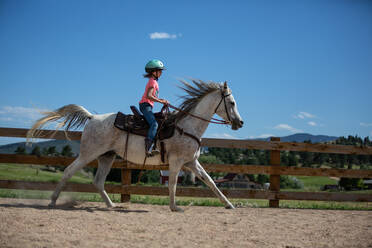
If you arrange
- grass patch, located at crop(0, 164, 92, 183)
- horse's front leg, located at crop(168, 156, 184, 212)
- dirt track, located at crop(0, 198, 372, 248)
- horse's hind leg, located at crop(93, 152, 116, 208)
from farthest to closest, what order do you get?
grass patch, located at crop(0, 164, 92, 183)
horse's hind leg, located at crop(93, 152, 116, 208)
horse's front leg, located at crop(168, 156, 184, 212)
dirt track, located at crop(0, 198, 372, 248)

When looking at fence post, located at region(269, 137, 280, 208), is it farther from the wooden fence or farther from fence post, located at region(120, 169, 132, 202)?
fence post, located at region(120, 169, 132, 202)

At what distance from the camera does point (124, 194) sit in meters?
7.68

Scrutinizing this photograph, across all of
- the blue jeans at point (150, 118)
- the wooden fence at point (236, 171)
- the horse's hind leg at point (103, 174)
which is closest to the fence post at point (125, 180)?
the wooden fence at point (236, 171)

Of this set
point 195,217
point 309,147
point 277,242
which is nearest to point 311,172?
point 309,147

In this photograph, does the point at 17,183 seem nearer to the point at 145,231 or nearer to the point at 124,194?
the point at 124,194

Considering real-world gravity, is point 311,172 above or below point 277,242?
above

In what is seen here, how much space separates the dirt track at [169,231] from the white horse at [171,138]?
3.20 feet

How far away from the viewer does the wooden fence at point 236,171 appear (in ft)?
24.7

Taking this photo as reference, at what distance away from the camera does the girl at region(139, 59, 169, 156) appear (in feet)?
19.5

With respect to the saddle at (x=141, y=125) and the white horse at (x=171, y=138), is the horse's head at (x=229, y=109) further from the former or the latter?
the saddle at (x=141, y=125)

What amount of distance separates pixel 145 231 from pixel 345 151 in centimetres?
600

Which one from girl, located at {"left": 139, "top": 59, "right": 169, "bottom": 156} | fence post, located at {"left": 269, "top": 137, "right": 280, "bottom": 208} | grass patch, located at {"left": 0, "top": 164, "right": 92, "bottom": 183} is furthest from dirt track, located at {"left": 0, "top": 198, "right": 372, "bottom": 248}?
grass patch, located at {"left": 0, "top": 164, "right": 92, "bottom": 183}

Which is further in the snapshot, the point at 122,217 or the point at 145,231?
the point at 122,217

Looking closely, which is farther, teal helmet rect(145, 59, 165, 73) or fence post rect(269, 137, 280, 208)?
fence post rect(269, 137, 280, 208)
